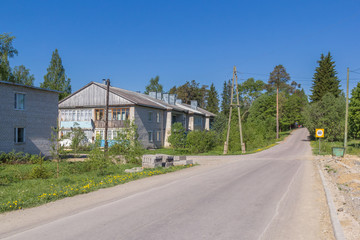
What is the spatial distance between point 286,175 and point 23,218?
12374 mm

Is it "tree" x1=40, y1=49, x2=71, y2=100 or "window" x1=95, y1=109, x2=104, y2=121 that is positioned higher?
"tree" x1=40, y1=49, x2=71, y2=100

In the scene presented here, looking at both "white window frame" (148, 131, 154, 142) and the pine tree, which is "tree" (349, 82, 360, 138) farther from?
the pine tree

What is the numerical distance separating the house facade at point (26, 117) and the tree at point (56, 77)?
1225 inches

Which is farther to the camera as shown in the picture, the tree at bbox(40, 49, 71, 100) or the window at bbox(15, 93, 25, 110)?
the tree at bbox(40, 49, 71, 100)

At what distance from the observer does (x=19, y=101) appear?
24.5 meters

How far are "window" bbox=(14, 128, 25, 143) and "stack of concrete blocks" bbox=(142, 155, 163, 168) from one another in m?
12.7

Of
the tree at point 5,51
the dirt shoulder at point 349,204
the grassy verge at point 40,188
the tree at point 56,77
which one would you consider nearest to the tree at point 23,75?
the tree at point 56,77

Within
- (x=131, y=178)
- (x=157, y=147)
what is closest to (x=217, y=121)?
(x=157, y=147)

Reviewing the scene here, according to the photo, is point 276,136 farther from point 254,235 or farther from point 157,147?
point 254,235

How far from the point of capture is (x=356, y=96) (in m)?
35.9

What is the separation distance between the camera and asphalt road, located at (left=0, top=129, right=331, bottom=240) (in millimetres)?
6168

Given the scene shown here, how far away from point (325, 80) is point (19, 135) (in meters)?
63.7

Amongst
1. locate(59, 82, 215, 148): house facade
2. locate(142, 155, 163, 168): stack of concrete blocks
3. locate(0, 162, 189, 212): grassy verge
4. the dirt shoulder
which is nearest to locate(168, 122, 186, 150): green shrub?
locate(59, 82, 215, 148): house facade

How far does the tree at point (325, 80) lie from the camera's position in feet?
218
